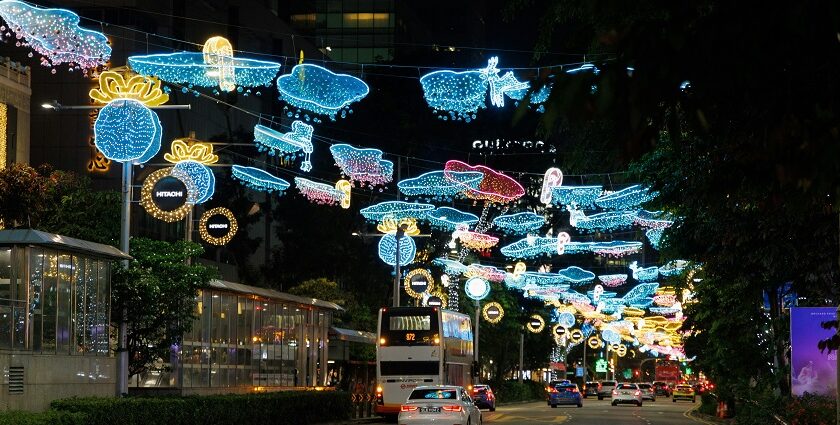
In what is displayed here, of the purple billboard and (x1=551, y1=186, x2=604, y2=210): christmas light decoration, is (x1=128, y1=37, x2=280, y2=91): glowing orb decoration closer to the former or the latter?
the purple billboard

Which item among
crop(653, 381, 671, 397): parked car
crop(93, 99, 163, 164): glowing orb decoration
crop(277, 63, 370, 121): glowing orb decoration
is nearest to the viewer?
crop(93, 99, 163, 164): glowing orb decoration

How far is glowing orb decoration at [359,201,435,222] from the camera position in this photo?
42.2 m

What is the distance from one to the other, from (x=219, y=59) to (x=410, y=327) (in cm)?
1979

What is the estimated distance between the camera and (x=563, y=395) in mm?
65250

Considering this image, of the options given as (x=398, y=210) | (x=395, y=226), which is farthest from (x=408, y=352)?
(x=395, y=226)

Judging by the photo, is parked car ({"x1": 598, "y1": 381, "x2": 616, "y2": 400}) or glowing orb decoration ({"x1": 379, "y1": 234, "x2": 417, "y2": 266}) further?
parked car ({"x1": 598, "y1": 381, "x2": 616, "y2": 400})

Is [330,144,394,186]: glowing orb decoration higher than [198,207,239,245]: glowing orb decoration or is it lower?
higher

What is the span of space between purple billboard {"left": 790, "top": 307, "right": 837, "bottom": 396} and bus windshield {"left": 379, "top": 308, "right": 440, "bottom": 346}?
1674 centimetres

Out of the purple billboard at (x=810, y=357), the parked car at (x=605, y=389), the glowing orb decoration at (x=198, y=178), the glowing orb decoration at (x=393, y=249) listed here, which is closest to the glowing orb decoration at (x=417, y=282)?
the glowing orb decoration at (x=393, y=249)

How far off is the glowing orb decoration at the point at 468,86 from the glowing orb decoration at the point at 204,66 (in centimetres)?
428

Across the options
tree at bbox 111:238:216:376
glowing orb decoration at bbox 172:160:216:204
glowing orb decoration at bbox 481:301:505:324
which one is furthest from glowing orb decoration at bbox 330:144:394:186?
glowing orb decoration at bbox 481:301:505:324

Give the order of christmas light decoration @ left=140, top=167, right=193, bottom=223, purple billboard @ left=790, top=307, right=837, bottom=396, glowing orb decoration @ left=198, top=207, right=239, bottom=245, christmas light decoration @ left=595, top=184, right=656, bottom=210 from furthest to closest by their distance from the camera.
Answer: glowing orb decoration @ left=198, top=207, right=239, bottom=245
christmas light decoration @ left=595, top=184, right=656, bottom=210
christmas light decoration @ left=140, top=167, right=193, bottom=223
purple billboard @ left=790, top=307, right=837, bottom=396

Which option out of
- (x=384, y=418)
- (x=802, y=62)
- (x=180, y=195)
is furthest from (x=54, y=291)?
(x=384, y=418)

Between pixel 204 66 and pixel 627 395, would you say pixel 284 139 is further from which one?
pixel 627 395
